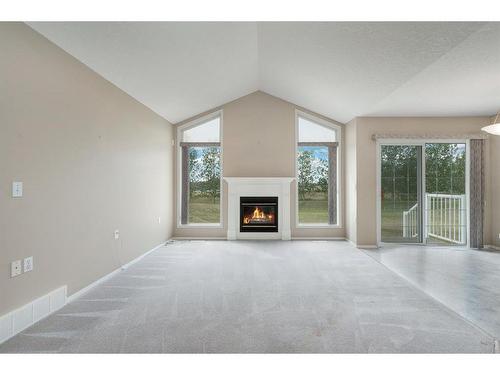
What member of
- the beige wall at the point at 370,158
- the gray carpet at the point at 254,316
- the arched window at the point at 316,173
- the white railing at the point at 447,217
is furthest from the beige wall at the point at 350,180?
the gray carpet at the point at 254,316

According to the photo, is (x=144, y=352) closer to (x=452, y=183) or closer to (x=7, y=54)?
(x=7, y=54)

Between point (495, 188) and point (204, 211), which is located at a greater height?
point (495, 188)

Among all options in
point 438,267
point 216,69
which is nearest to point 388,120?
point 438,267

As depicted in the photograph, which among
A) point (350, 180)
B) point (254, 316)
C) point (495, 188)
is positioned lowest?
point (254, 316)

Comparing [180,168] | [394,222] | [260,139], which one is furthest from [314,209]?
[180,168]

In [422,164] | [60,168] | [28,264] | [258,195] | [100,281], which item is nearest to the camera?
[28,264]

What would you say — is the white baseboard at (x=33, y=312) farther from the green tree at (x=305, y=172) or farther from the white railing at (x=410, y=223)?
the white railing at (x=410, y=223)

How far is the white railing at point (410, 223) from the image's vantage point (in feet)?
17.2

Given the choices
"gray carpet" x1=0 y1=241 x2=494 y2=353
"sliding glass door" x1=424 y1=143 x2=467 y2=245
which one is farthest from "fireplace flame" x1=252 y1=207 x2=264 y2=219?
"sliding glass door" x1=424 y1=143 x2=467 y2=245

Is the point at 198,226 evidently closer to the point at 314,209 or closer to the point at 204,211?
the point at 204,211

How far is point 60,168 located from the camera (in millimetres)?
2674

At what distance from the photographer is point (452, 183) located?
17.0ft

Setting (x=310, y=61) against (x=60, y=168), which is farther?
(x=310, y=61)

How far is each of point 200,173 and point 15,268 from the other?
4096 mm
